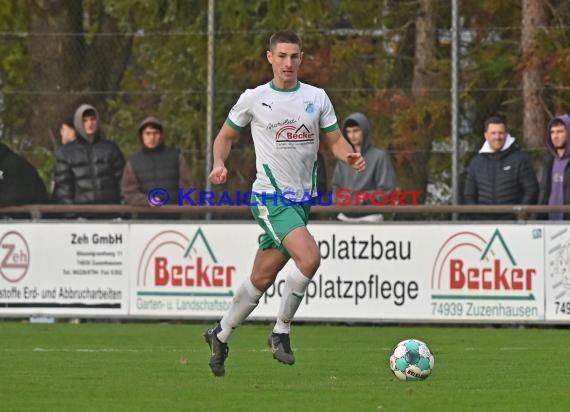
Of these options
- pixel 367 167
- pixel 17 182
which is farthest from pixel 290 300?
pixel 17 182

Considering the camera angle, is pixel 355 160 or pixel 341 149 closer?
pixel 355 160

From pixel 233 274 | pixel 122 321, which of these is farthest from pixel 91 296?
pixel 233 274

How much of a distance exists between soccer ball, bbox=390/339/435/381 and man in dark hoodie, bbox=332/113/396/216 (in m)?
6.98

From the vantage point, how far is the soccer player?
10602mm

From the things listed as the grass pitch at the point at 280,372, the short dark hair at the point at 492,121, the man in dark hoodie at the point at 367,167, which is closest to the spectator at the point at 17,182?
the grass pitch at the point at 280,372

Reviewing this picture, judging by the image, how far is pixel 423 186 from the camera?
18594 mm

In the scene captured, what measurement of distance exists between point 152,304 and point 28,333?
189 cm

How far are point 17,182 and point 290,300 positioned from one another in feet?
27.4

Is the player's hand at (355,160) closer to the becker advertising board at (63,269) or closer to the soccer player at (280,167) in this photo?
the soccer player at (280,167)

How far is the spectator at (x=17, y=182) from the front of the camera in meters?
18.3

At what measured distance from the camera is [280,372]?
36.1ft

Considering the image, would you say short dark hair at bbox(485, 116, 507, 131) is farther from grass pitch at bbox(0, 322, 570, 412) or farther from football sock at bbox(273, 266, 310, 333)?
football sock at bbox(273, 266, 310, 333)

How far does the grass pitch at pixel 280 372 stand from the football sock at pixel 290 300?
0.34 metres

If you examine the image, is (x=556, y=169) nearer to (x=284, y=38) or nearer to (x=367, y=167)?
(x=367, y=167)
